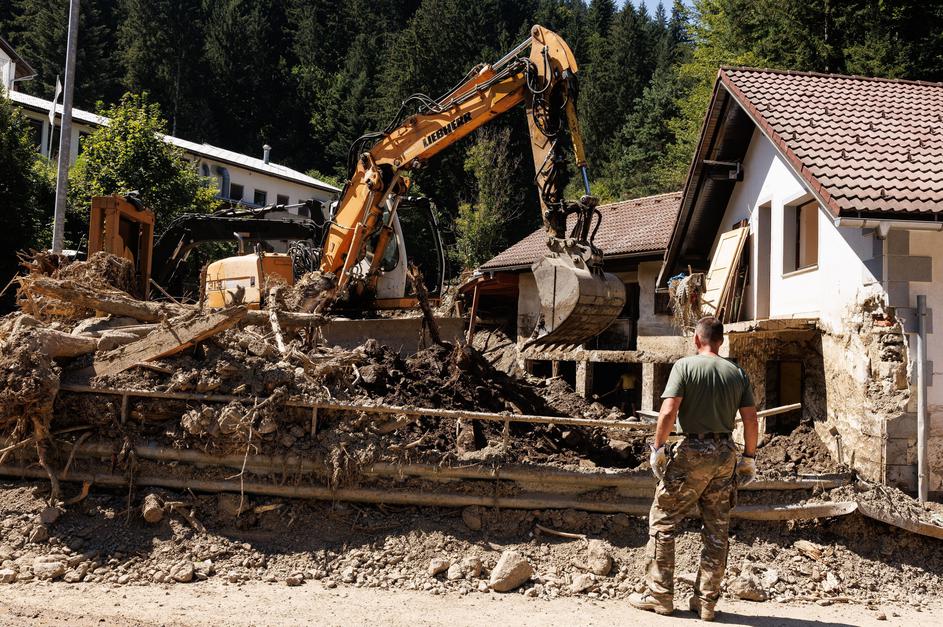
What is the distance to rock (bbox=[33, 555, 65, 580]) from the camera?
246 inches

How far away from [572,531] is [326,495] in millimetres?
2272

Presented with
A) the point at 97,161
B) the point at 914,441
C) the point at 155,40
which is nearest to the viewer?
the point at 914,441

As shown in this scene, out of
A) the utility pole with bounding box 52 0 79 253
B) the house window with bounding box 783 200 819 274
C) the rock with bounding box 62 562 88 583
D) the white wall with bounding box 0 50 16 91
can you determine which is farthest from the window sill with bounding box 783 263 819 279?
the white wall with bounding box 0 50 16 91

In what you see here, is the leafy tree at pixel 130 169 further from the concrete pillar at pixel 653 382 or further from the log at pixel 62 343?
the log at pixel 62 343

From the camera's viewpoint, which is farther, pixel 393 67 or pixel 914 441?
pixel 393 67

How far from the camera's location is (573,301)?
300 inches

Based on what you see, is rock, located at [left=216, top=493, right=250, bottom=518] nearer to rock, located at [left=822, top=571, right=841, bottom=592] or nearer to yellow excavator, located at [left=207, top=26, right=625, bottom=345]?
yellow excavator, located at [left=207, top=26, right=625, bottom=345]

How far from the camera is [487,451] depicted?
→ 24.8 ft

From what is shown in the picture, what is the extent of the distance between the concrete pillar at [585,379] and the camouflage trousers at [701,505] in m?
9.73

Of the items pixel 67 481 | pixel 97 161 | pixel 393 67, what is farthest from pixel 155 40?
pixel 67 481

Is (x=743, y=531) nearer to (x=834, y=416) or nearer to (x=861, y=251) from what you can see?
(x=834, y=416)

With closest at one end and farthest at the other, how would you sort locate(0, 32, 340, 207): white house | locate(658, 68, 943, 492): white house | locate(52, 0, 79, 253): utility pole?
locate(658, 68, 943, 492): white house → locate(52, 0, 79, 253): utility pole → locate(0, 32, 340, 207): white house

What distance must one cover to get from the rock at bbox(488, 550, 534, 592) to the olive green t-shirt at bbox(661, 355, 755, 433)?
6.08 feet

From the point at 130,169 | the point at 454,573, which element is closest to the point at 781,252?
the point at 454,573
